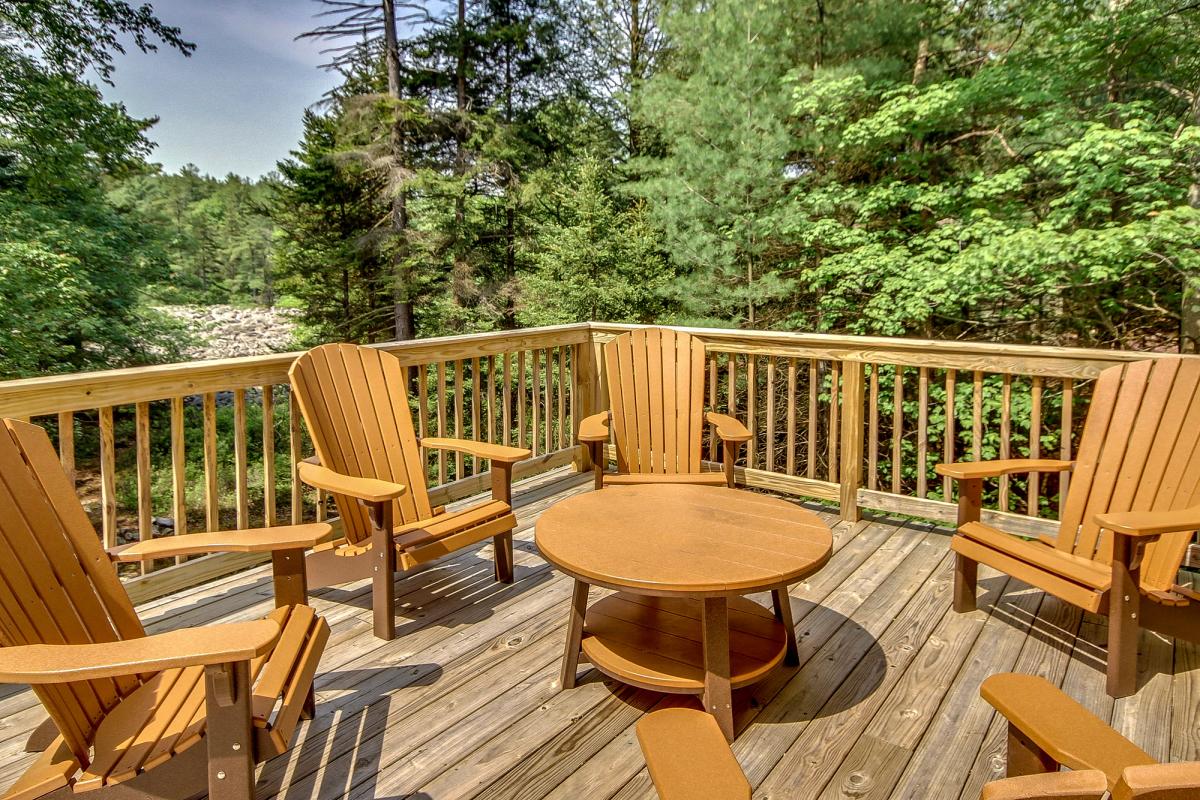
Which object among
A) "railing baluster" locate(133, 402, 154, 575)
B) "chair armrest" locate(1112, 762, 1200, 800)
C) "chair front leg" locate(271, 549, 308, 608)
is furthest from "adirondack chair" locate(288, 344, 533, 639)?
"chair armrest" locate(1112, 762, 1200, 800)

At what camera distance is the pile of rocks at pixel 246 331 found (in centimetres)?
1555

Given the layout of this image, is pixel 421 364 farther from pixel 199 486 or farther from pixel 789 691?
pixel 199 486

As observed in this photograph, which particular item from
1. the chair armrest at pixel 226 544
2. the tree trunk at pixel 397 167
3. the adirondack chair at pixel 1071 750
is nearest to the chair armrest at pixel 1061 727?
the adirondack chair at pixel 1071 750

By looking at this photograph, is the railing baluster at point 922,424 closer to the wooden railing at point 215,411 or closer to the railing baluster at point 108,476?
the wooden railing at point 215,411

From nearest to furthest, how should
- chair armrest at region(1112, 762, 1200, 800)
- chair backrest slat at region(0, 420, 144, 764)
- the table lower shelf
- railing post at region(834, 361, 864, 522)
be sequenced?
chair armrest at region(1112, 762, 1200, 800) → chair backrest slat at region(0, 420, 144, 764) → the table lower shelf → railing post at region(834, 361, 864, 522)

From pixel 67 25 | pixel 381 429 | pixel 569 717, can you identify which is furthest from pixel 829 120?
pixel 67 25

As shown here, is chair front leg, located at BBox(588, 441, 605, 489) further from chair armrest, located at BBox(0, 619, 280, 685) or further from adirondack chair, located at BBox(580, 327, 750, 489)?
chair armrest, located at BBox(0, 619, 280, 685)

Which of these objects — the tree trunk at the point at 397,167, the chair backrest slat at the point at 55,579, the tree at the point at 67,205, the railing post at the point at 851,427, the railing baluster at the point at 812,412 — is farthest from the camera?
the tree trunk at the point at 397,167

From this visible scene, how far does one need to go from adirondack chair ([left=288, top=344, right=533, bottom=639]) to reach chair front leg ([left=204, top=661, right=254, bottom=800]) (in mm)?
1119

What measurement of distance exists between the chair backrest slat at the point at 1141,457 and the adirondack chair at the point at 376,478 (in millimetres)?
2156

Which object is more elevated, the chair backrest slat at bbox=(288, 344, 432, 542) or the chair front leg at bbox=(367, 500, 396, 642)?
the chair backrest slat at bbox=(288, 344, 432, 542)

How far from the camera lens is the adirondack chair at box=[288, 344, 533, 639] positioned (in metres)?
2.61

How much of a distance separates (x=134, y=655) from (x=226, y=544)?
64cm

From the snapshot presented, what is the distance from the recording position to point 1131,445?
2.64 meters
